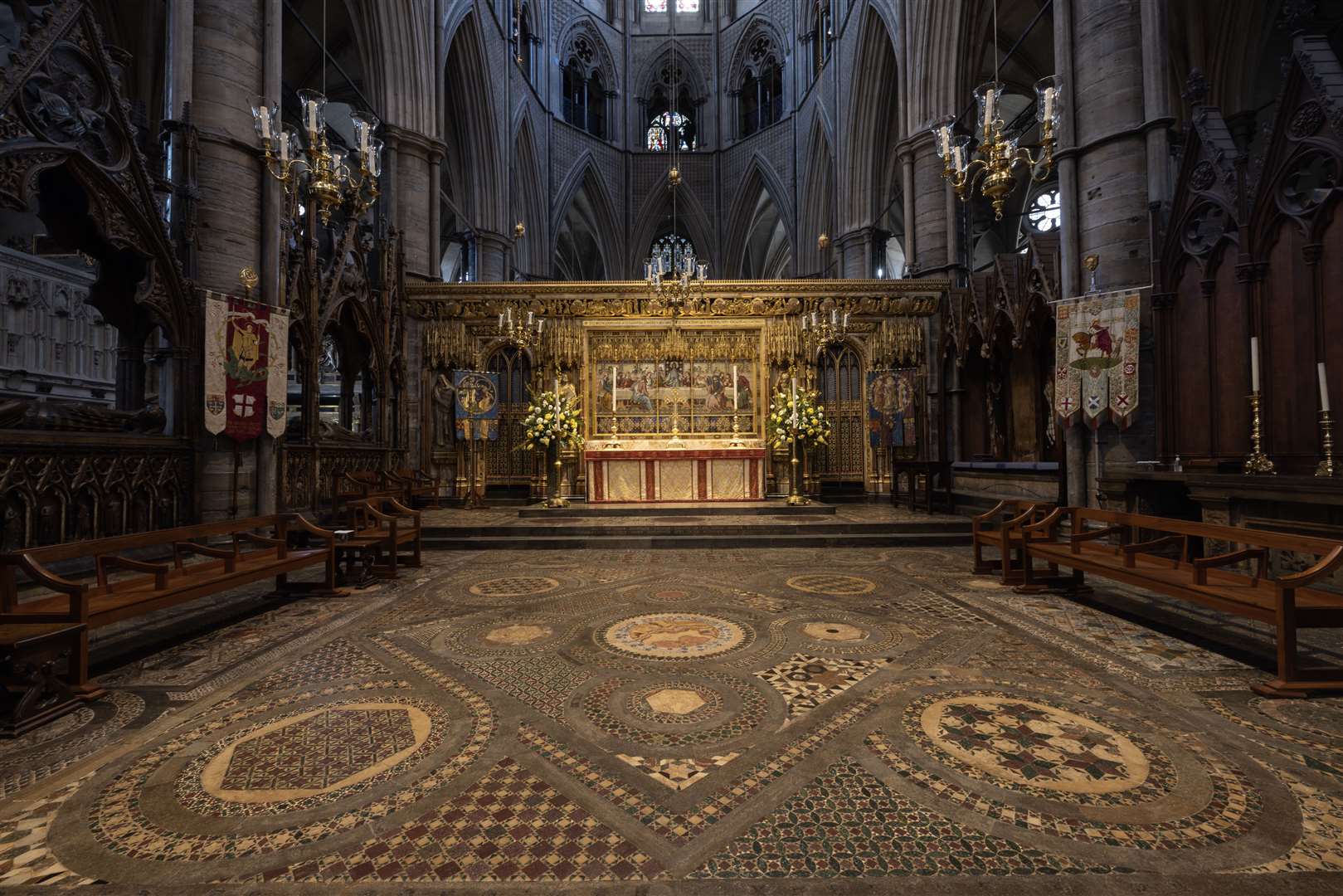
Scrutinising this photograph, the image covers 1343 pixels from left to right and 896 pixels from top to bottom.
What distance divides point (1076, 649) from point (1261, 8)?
16168 millimetres

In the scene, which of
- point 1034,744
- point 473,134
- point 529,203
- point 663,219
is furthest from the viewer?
point 663,219

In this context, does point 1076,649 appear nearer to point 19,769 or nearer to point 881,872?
point 881,872

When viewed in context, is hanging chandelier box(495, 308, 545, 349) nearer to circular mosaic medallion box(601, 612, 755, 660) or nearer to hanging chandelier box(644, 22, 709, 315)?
hanging chandelier box(644, 22, 709, 315)

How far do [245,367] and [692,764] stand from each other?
8492mm

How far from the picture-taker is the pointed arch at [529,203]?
20422 millimetres

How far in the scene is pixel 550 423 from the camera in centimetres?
1060

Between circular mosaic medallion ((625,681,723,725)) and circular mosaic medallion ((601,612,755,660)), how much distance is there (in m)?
0.47

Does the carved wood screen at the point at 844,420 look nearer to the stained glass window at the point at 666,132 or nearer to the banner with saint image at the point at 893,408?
the banner with saint image at the point at 893,408

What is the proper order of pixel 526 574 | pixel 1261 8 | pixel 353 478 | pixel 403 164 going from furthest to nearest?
pixel 403 164
pixel 1261 8
pixel 353 478
pixel 526 574

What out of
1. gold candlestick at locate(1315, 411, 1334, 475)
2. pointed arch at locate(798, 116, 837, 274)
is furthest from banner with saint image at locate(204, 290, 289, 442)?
pointed arch at locate(798, 116, 837, 274)

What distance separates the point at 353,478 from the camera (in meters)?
9.23

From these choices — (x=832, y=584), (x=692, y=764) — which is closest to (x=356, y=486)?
(x=832, y=584)

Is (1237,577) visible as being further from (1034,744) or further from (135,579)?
(135,579)

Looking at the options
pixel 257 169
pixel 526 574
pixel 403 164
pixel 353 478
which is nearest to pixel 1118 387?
pixel 526 574
